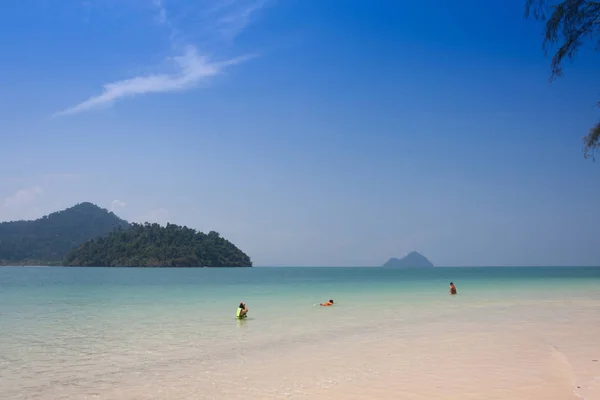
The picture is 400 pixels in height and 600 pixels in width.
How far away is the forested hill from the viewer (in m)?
173

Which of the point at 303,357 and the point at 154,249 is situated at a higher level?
the point at 154,249

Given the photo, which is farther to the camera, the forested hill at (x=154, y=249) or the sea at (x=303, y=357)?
the forested hill at (x=154, y=249)

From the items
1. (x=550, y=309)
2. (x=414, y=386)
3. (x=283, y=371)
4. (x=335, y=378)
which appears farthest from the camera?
(x=550, y=309)

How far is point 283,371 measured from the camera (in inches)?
424

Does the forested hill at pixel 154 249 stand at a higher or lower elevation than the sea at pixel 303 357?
higher

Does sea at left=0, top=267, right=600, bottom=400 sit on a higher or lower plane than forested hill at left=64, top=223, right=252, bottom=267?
lower

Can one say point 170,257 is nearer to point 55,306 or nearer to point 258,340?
point 55,306

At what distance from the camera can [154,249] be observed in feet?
568

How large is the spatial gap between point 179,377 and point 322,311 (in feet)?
53.0

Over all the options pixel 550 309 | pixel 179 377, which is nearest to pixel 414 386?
pixel 179 377

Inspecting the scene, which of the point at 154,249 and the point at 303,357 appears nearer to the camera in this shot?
the point at 303,357

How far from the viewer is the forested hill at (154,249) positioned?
17275cm

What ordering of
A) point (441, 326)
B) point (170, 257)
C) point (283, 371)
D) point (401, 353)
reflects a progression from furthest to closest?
point (170, 257) → point (441, 326) → point (401, 353) → point (283, 371)

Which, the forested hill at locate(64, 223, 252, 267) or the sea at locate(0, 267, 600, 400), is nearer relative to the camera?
the sea at locate(0, 267, 600, 400)
